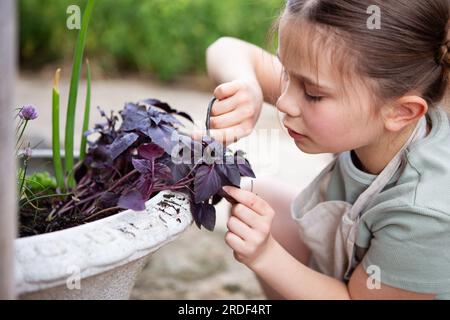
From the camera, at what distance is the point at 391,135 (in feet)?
4.43

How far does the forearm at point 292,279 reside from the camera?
1302mm

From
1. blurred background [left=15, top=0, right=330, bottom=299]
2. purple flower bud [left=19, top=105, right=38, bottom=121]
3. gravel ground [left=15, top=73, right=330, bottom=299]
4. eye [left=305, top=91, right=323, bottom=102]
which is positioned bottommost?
gravel ground [left=15, top=73, right=330, bottom=299]

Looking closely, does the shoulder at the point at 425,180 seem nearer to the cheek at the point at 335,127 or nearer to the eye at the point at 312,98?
the cheek at the point at 335,127

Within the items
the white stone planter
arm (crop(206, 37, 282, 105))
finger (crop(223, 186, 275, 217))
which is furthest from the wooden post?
arm (crop(206, 37, 282, 105))

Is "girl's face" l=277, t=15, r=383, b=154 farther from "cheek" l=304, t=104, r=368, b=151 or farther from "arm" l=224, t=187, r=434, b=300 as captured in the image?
"arm" l=224, t=187, r=434, b=300

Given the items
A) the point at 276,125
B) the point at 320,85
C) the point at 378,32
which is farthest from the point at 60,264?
the point at 276,125

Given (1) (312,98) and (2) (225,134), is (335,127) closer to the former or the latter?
(1) (312,98)

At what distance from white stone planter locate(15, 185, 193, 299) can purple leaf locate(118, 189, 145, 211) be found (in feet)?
0.05

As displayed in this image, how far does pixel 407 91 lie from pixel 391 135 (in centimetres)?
13

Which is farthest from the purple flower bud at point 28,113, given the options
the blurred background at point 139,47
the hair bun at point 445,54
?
the blurred background at point 139,47

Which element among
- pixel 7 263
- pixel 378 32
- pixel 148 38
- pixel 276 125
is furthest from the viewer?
pixel 148 38

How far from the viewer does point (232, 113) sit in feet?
4.35

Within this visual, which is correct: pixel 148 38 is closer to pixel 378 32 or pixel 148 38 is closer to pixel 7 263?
pixel 378 32

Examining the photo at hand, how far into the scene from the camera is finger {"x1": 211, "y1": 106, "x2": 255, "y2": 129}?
130 cm
